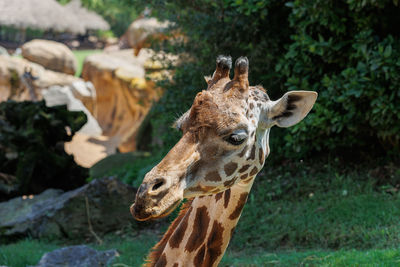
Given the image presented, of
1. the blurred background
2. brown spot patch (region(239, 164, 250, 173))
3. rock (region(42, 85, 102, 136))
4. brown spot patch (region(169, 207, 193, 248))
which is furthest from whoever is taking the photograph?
rock (region(42, 85, 102, 136))

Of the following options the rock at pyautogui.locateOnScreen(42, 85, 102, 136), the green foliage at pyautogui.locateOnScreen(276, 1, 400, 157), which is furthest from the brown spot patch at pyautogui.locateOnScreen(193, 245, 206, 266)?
the rock at pyautogui.locateOnScreen(42, 85, 102, 136)

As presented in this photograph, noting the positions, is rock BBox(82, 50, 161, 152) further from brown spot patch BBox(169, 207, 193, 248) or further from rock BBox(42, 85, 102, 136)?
→ brown spot patch BBox(169, 207, 193, 248)

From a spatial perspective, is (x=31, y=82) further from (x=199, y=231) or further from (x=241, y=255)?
(x=199, y=231)

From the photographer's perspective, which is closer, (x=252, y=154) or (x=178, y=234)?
(x=252, y=154)

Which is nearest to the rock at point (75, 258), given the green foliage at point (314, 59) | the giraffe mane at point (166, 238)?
the giraffe mane at point (166, 238)

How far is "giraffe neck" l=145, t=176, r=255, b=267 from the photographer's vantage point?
3.01 metres

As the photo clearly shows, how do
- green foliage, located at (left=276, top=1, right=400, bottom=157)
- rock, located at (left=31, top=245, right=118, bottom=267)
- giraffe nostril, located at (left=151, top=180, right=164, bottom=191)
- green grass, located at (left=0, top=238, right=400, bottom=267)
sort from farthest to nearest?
green foliage, located at (left=276, top=1, right=400, bottom=157) → rock, located at (left=31, top=245, right=118, bottom=267) → green grass, located at (left=0, top=238, right=400, bottom=267) → giraffe nostril, located at (left=151, top=180, right=164, bottom=191)

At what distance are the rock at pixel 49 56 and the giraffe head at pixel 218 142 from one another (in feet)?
62.1

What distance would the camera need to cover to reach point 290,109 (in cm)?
303

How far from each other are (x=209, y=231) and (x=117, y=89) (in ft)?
52.8

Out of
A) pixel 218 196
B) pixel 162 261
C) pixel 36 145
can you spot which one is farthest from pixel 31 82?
pixel 218 196

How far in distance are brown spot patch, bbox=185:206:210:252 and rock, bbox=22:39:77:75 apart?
19.0 m

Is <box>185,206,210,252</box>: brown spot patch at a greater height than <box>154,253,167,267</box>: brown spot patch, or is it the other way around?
<box>185,206,210,252</box>: brown spot patch

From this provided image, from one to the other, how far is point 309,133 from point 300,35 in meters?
1.24
